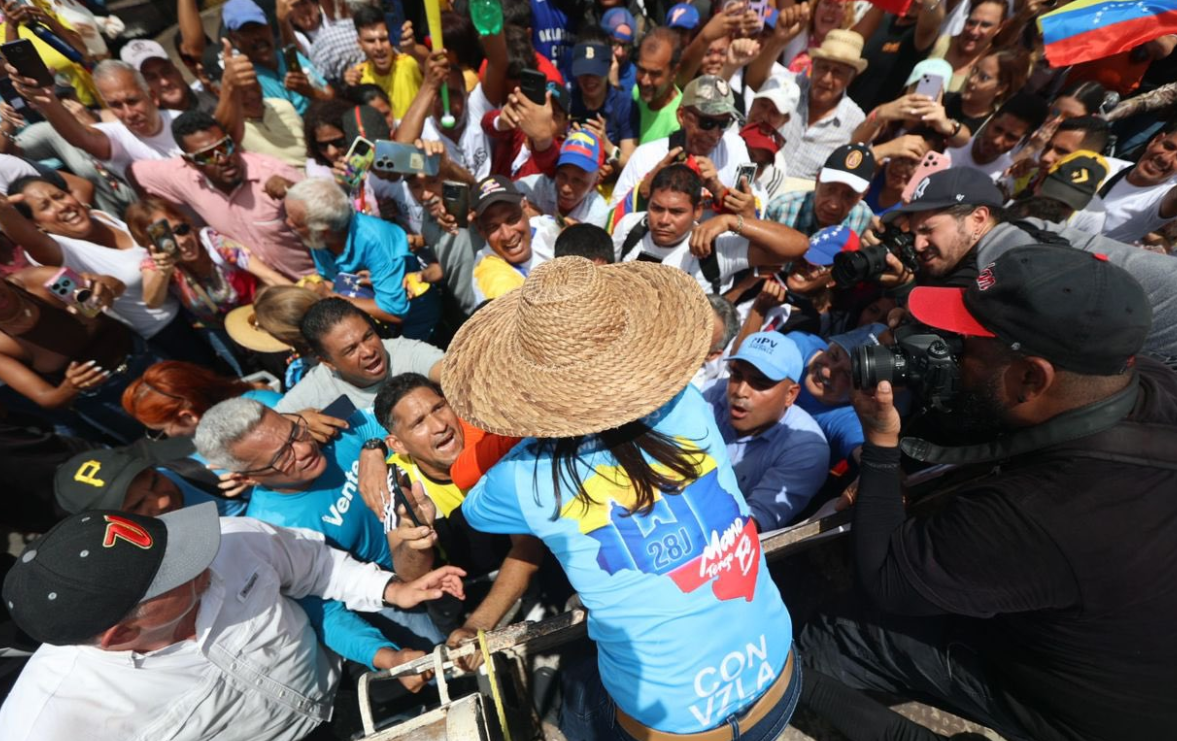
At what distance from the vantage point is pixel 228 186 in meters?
3.71

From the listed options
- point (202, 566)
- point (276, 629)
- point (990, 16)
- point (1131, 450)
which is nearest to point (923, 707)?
point (1131, 450)

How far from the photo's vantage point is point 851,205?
3.39 metres

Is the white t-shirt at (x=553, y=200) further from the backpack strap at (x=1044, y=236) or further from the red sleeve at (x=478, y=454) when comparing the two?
the backpack strap at (x=1044, y=236)

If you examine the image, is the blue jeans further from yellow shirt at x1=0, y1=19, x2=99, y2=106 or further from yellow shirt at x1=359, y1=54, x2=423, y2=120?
yellow shirt at x1=0, y1=19, x2=99, y2=106

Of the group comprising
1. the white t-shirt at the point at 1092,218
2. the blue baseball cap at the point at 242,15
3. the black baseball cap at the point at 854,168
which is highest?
the blue baseball cap at the point at 242,15

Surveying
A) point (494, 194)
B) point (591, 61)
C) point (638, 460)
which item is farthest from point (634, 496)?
point (591, 61)

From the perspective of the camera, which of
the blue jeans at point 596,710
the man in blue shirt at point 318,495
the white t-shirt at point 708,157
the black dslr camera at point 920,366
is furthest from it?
the white t-shirt at point 708,157

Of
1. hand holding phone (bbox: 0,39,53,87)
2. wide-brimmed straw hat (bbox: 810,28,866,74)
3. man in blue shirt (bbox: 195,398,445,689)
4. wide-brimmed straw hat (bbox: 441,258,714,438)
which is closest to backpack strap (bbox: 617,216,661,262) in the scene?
wide-brimmed straw hat (bbox: 441,258,714,438)

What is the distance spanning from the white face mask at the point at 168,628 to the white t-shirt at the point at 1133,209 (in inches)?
233

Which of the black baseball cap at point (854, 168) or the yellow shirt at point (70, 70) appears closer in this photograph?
the black baseball cap at point (854, 168)

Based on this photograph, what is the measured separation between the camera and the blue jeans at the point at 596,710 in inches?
71.1

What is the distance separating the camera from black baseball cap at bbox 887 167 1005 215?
2.56 meters

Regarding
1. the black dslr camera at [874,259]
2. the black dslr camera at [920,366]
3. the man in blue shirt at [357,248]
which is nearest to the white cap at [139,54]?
the man in blue shirt at [357,248]

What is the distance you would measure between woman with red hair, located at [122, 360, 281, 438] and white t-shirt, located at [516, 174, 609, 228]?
256 cm
